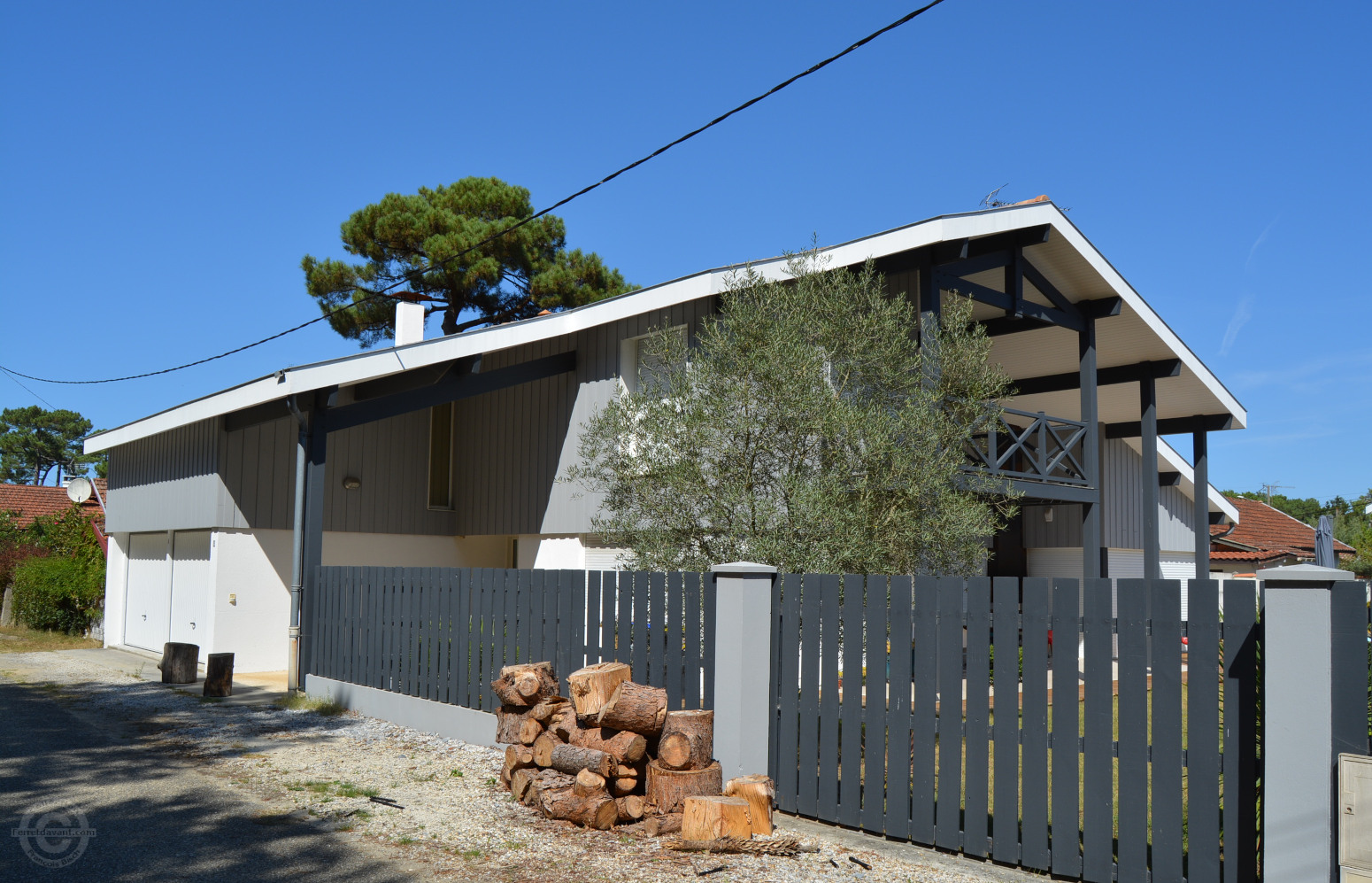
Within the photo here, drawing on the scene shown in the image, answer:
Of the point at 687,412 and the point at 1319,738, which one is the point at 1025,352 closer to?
the point at 687,412

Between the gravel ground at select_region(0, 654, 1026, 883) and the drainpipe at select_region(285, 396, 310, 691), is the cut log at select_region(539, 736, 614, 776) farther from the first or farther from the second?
the drainpipe at select_region(285, 396, 310, 691)

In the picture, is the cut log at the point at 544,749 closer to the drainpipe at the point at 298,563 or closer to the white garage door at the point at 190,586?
the drainpipe at the point at 298,563

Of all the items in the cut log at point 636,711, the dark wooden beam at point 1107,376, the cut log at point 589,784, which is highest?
the dark wooden beam at point 1107,376

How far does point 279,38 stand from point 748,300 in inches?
314

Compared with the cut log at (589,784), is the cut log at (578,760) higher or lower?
higher

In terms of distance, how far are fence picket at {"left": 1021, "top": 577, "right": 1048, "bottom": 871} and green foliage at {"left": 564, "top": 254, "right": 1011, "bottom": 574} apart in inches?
96.6

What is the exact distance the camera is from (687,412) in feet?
28.1

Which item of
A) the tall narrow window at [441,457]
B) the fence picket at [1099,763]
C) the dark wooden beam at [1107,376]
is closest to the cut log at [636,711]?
the fence picket at [1099,763]

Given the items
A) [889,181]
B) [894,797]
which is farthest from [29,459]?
[894,797]

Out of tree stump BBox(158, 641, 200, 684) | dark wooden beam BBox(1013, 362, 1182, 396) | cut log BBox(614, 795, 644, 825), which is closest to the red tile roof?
tree stump BBox(158, 641, 200, 684)

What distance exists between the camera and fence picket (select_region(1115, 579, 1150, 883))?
4770 millimetres

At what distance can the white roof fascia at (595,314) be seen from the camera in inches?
392

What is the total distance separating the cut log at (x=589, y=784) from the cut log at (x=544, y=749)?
388mm
